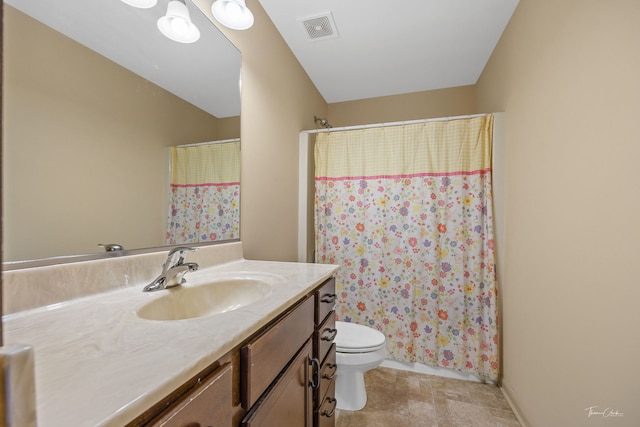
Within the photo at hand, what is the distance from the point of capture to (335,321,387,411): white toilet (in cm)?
154

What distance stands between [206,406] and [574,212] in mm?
1361

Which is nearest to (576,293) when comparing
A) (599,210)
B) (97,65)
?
(599,210)

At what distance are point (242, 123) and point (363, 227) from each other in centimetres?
116

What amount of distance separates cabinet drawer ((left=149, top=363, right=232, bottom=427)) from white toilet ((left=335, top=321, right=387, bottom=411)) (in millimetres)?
1098

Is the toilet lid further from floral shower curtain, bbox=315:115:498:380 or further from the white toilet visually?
floral shower curtain, bbox=315:115:498:380

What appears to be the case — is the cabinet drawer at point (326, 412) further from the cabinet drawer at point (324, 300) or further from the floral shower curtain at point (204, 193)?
the floral shower curtain at point (204, 193)

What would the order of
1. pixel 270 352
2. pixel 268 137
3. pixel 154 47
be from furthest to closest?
pixel 268 137, pixel 154 47, pixel 270 352

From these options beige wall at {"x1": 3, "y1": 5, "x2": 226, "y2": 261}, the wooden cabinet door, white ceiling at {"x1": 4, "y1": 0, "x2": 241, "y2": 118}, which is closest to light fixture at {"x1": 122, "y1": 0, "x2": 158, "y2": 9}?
white ceiling at {"x1": 4, "y1": 0, "x2": 241, "y2": 118}

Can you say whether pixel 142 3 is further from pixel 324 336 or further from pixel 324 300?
pixel 324 336

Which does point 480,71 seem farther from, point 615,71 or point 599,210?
point 599,210

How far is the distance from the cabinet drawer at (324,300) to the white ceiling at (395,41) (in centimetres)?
163

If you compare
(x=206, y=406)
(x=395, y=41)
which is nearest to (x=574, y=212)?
(x=206, y=406)

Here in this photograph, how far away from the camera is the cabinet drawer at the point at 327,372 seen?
1119mm

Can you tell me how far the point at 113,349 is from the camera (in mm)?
504
